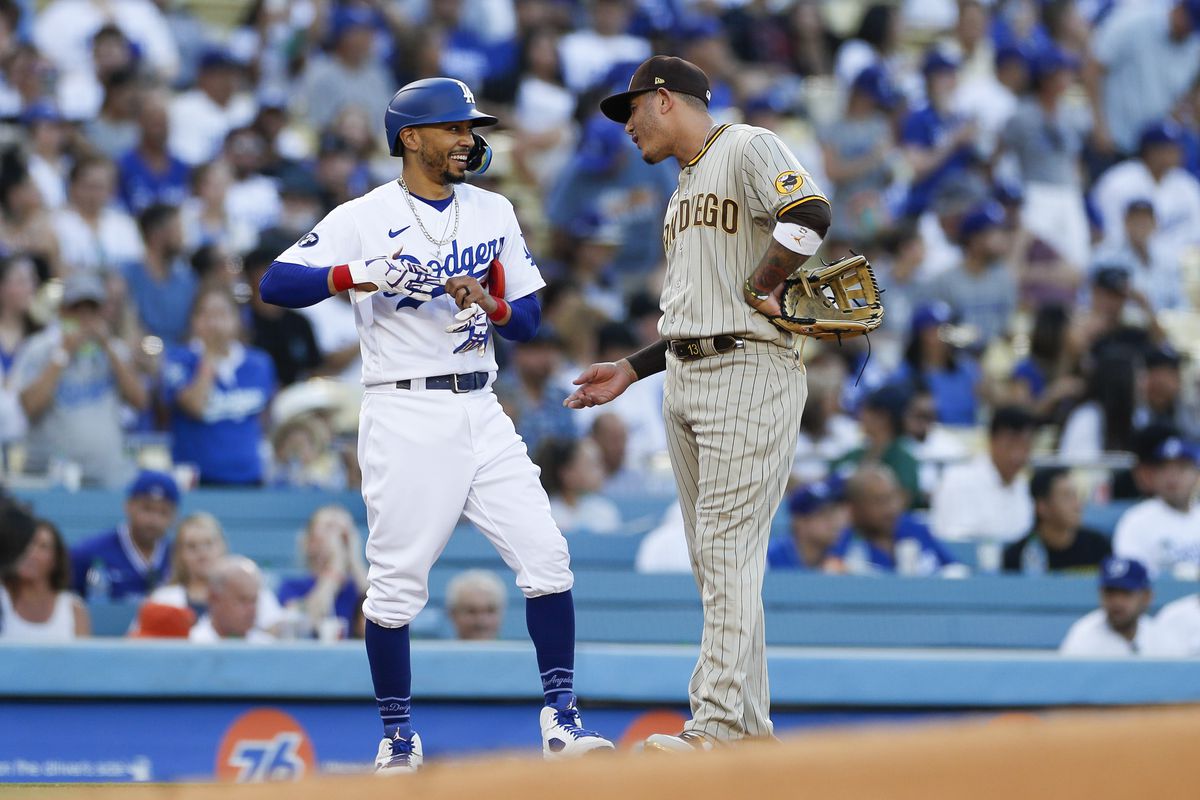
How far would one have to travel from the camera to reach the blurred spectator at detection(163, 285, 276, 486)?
848 centimetres

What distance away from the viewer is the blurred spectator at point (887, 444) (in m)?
8.74

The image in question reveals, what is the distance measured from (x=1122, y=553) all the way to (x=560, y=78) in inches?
228

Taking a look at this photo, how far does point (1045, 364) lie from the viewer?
10570 millimetres

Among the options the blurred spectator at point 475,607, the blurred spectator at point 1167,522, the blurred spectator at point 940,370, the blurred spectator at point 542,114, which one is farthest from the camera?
the blurred spectator at point 542,114

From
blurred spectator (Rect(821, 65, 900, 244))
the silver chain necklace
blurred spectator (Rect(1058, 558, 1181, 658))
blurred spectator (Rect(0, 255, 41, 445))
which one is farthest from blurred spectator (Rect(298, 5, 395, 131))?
the silver chain necklace

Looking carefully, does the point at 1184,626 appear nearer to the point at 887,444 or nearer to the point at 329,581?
the point at 887,444

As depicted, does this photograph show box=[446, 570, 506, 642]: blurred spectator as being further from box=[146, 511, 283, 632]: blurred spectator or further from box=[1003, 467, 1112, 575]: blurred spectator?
box=[1003, 467, 1112, 575]: blurred spectator

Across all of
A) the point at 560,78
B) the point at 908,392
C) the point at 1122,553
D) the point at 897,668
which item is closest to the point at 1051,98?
the point at 560,78

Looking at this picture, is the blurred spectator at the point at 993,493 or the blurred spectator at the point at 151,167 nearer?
the blurred spectator at the point at 993,493

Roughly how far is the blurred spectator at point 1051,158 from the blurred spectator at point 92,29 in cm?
608

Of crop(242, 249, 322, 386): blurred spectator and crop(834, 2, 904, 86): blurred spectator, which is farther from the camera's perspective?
crop(834, 2, 904, 86): blurred spectator

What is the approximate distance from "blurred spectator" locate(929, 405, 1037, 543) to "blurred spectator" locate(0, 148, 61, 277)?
192 inches

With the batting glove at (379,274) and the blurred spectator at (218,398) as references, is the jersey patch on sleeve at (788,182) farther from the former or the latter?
the blurred spectator at (218,398)

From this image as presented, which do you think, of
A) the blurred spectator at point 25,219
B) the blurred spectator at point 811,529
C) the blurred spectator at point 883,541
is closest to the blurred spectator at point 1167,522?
the blurred spectator at point 883,541
